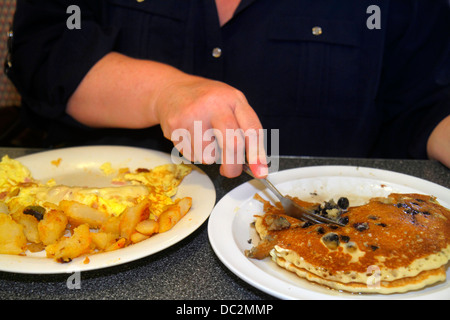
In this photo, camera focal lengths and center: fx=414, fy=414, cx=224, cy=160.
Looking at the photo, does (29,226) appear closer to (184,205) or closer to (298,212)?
(184,205)

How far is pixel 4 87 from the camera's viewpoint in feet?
8.29

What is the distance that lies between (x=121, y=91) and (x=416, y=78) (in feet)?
4.46

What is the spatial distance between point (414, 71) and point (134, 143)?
4.55ft

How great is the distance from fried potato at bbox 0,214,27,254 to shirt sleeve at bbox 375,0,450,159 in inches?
60.9

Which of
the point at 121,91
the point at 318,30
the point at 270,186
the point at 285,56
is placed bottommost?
the point at 270,186

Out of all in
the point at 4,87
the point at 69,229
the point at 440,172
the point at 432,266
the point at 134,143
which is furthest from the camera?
the point at 4,87

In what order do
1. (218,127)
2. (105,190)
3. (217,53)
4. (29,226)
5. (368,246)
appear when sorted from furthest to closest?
(217,53) < (105,190) < (218,127) < (29,226) < (368,246)

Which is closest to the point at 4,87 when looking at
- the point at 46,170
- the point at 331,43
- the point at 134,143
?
the point at 134,143

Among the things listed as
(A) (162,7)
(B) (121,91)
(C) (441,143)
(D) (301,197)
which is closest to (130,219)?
(D) (301,197)

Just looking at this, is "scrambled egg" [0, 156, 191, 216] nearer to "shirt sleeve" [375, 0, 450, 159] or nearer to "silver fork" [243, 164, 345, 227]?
"silver fork" [243, 164, 345, 227]

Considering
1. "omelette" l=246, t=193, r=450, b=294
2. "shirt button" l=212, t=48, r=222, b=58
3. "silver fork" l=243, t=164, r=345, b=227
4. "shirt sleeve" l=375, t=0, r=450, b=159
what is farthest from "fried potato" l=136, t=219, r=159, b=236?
"shirt sleeve" l=375, t=0, r=450, b=159

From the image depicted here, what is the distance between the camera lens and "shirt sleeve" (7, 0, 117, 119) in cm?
168

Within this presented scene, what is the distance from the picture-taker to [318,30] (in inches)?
74.0
